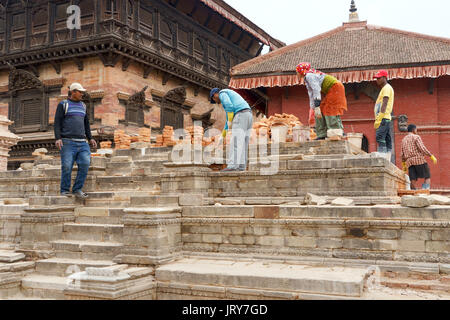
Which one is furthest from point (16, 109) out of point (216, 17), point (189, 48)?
point (216, 17)

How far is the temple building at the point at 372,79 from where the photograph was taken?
14625 mm

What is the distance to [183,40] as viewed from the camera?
22219 mm

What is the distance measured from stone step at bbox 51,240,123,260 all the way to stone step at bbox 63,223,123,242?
3.9 inches

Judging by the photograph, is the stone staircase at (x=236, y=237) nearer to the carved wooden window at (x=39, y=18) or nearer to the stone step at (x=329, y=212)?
the stone step at (x=329, y=212)

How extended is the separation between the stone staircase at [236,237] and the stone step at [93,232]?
16 millimetres

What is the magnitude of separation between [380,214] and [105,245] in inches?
154

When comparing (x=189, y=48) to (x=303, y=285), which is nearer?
(x=303, y=285)

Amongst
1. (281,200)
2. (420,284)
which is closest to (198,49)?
(281,200)

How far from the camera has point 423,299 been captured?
14.8 feet

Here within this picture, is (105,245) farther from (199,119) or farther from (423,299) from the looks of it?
(199,119)

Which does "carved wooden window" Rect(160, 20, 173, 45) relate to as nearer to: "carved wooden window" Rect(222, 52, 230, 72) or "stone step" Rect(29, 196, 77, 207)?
"carved wooden window" Rect(222, 52, 230, 72)

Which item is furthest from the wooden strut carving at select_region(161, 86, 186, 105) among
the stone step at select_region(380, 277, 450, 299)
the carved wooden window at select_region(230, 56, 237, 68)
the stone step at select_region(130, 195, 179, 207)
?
the stone step at select_region(380, 277, 450, 299)

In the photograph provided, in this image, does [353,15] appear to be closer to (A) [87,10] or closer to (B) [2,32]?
(A) [87,10]

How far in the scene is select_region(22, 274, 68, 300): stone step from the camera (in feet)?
18.5
